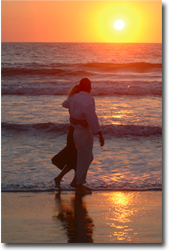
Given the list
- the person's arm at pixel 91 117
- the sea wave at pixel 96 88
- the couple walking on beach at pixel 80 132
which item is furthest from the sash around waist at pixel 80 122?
the sea wave at pixel 96 88

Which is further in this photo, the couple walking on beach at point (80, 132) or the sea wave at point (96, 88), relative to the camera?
the sea wave at point (96, 88)

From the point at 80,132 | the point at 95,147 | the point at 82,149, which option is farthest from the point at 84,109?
the point at 95,147

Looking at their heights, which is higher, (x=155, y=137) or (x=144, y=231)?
(x=155, y=137)

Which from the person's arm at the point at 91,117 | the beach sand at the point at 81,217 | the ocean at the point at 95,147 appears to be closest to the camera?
the beach sand at the point at 81,217

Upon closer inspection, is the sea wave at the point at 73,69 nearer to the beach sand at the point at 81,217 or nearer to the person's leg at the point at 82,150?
the person's leg at the point at 82,150

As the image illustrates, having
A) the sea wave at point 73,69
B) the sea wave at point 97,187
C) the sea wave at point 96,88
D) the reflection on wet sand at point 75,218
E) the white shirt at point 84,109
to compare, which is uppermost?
the sea wave at point 73,69

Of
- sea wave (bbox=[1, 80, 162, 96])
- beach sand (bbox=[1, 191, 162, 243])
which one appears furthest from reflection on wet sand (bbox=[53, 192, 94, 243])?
sea wave (bbox=[1, 80, 162, 96])

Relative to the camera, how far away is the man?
387 centimetres

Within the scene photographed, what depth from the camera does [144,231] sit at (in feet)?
10.1

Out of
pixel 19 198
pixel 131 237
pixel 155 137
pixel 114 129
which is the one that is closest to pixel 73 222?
pixel 131 237

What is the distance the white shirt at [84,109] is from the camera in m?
3.85
